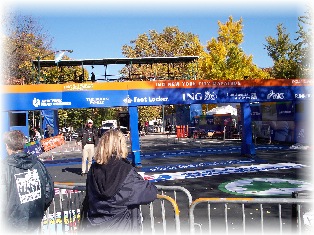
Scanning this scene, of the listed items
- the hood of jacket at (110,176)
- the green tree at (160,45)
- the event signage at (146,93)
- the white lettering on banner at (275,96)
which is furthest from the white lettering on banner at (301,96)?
the green tree at (160,45)

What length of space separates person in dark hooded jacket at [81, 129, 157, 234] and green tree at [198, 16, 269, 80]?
112ft

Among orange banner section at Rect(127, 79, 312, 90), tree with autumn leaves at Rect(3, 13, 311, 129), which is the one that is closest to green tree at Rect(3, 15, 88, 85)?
tree with autumn leaves at Rect(3, 13, 311, 129)

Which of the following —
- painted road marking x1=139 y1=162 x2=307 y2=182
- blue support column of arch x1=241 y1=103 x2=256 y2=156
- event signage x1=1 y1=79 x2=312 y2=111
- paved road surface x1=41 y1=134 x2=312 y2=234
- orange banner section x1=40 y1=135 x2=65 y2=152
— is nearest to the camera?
paved road surface x1=41 y1=134 x2=312 y2=234

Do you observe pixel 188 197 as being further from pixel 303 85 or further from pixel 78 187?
pixel 303 85

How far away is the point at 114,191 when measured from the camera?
9.92ft

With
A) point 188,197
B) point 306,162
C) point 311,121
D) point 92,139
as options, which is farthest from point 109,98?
point 311,121

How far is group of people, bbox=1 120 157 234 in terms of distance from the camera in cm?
306

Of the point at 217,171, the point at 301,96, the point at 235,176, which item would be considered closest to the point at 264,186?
the point at 235,176

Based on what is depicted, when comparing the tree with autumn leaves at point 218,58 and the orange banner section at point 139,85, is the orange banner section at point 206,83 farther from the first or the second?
the tree with autumn leaves at point 218,58

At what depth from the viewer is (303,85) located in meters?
16.8

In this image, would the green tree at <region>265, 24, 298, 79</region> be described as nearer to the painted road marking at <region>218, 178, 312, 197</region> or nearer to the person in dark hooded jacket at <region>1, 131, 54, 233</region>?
the painted road marking at <region>218, 178, 312, 197</region>

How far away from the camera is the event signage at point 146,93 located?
14.6 m

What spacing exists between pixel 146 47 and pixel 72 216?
172 ft

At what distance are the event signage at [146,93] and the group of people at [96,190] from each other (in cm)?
1149
